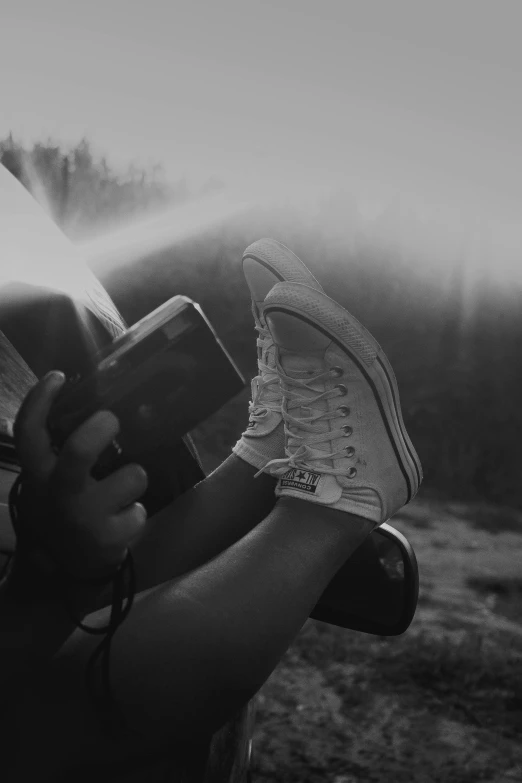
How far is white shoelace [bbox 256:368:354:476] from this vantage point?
131 cm

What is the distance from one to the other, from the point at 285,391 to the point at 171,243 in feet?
16.1

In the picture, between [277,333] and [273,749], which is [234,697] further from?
[273,749]

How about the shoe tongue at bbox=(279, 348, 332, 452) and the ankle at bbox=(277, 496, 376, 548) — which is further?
the shoe tongue at bbox=(279, 348, 332, 452)

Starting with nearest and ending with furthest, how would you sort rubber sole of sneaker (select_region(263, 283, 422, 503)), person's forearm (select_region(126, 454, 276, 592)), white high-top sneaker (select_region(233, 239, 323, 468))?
person's forearm (select_region(126, 454, 276, 592)) < rubber sole of sneaker (select_region(263, 283, 422, 503)) < white high-top sneaker (select_region(233, 239, 323, 468))

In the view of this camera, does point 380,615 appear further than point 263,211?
No

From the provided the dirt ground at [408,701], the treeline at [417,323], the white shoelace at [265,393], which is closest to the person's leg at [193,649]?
the white shoelace at [265,393]

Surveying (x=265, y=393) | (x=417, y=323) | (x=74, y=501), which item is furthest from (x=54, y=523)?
(x=417, y=323)

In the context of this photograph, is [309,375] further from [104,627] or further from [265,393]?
[104,627]

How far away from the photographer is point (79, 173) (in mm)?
5742

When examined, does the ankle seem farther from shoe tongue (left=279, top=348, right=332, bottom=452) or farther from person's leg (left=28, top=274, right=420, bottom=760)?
shoe tongue (left=279, top=348, right=332, bottom=452)

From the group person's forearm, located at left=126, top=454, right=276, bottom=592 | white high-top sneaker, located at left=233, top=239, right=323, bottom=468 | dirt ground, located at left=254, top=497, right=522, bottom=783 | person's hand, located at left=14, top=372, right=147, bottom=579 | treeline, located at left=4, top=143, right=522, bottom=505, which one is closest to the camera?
person's hand, located at left=14, top=372, right=147, bottom=579

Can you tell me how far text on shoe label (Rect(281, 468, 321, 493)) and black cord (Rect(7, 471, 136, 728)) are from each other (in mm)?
472

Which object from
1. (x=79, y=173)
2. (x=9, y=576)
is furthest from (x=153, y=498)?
(x=79, y=173)

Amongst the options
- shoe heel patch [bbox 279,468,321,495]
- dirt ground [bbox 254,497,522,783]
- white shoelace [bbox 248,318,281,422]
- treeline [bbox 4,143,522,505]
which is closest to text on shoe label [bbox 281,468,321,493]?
shoe heel patch [bbox 279,468,321,495]
